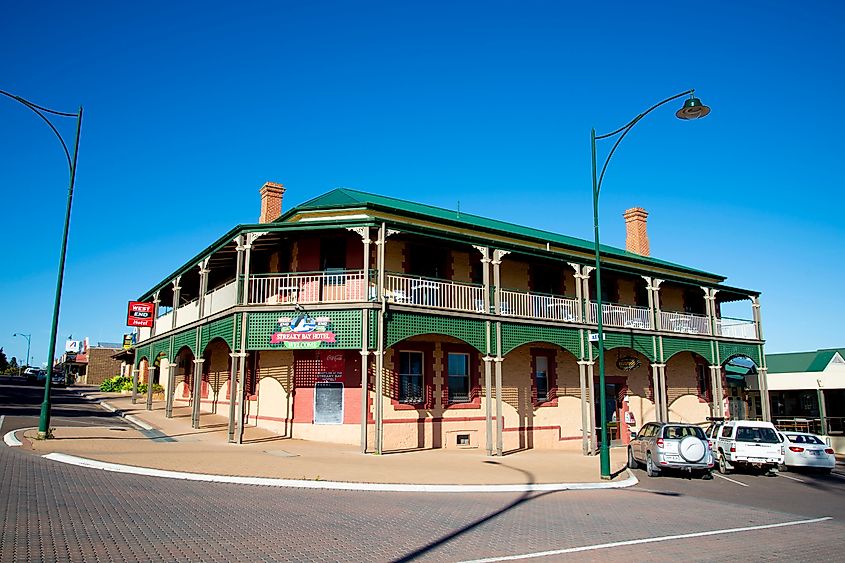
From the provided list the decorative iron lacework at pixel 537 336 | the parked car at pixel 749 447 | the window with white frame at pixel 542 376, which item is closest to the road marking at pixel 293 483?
the decorative iron lacework at pixel 537 336

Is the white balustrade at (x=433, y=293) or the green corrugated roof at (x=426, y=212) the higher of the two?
the green corrugated roof at (x=426, y=212)

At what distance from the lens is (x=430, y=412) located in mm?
21625

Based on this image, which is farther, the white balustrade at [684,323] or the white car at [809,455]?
the white balustrade at [684,323]

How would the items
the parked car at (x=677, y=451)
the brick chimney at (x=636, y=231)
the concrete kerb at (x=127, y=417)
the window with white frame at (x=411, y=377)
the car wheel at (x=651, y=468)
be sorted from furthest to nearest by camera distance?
the brick chimney at (x=636, y=231), the concrete kerb at (x=127, y=417), the window with white frame at (x=411, y=377), the car wheel at (x=651, y=468), the parked car at (x=677, y=451)

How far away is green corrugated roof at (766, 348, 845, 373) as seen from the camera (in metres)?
38.6

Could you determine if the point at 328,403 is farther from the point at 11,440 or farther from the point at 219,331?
the point at 11,440

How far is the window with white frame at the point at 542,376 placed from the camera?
25297mm

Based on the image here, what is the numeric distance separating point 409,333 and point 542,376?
8.45 meters

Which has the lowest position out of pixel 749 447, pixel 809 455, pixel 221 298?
pixel 809 455

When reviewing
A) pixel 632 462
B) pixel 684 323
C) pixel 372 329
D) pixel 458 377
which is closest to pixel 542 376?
pixel 458 377

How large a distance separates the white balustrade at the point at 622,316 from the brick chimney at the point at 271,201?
42.7ft

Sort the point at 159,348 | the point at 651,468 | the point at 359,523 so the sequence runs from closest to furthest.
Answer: the point at 359,523 → the point at 651,468 → the point at 159,348

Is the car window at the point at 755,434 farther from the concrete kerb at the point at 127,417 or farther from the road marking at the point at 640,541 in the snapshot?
the concrete kerb at the point at 127,417

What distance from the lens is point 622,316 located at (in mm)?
26125
